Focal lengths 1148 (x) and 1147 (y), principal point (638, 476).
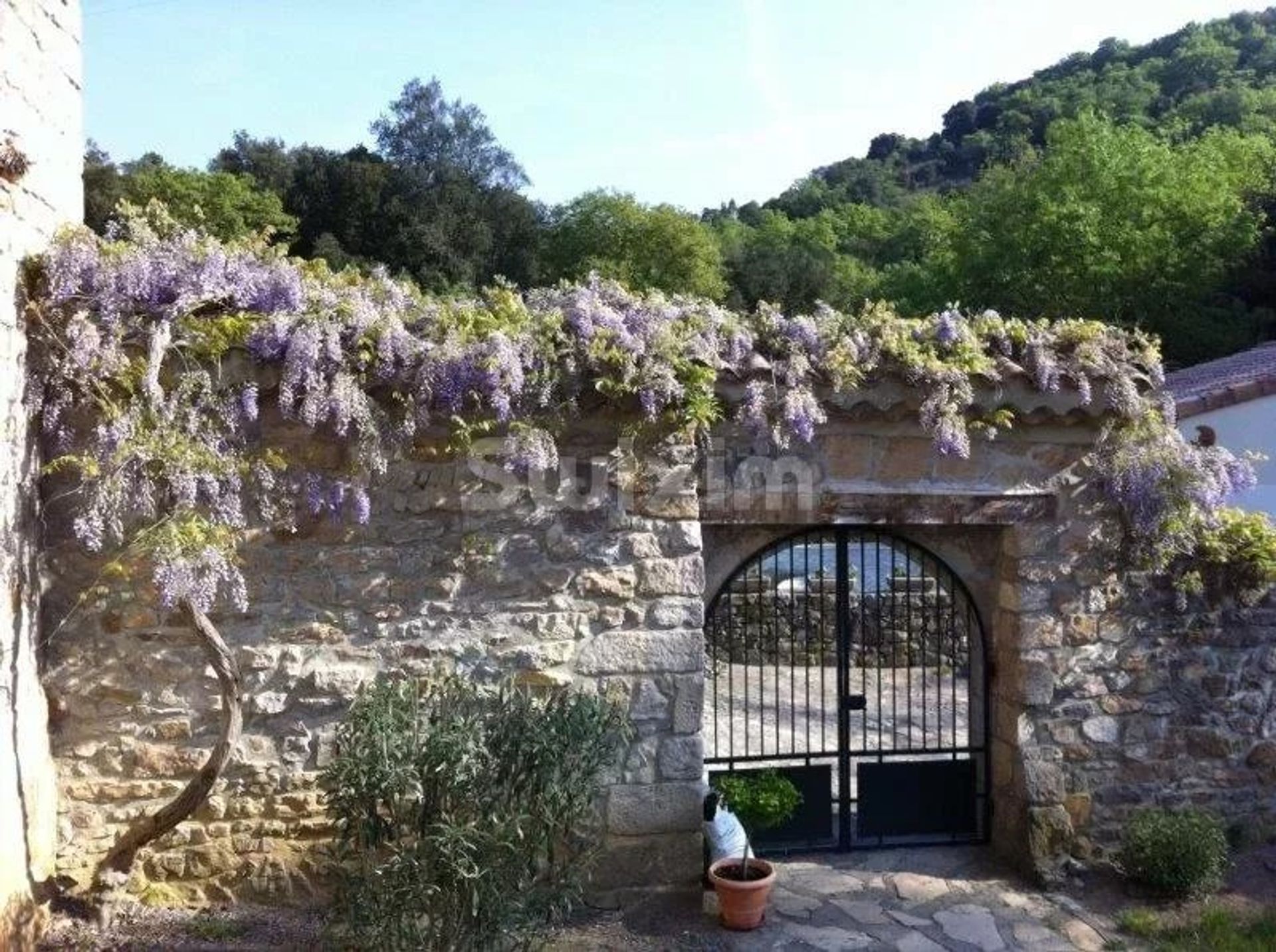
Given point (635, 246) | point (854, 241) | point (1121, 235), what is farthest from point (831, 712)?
point (854, 241)

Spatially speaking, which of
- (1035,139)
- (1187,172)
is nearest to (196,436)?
(1187,172)

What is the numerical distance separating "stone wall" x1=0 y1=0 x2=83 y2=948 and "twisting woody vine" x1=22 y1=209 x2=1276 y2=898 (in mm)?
140

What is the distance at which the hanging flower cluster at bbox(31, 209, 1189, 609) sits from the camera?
14.2 feet

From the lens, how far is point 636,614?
195 inches

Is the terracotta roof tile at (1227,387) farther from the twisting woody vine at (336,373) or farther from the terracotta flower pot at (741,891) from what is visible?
the terracotta flower pot at (741,891)

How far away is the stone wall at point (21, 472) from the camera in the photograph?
4.06 metres

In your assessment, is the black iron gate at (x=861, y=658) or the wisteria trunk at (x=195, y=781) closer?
the wisteria trunk at (x=195, y=781)

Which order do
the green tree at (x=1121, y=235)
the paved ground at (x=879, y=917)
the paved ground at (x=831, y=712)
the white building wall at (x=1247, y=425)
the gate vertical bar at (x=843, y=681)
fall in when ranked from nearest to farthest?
the paved ground at (x=879, y=917) → the gate vertical bar at (x=843, y=681) → the paved ground at (x=831, y=712) → the white building wall at (x=1247, y=425) → the green tree at (x=1121, y=235)

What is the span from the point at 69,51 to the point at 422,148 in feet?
80.7

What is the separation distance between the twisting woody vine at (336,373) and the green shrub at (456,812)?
2.14 feet

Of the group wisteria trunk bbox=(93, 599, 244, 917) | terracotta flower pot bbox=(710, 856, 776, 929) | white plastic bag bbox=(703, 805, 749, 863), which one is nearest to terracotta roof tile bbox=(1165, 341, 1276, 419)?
white plastic bag bbox=(703, 805, 749, 863)

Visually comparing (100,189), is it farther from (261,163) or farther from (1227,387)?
(1227,387)

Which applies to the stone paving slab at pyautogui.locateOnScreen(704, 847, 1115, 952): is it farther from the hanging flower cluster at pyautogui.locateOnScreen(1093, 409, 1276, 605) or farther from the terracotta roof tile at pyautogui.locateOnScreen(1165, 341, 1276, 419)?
the terracotta roof tile at pyautogui.locateOnScreen(1165, 341, 1276, 419)

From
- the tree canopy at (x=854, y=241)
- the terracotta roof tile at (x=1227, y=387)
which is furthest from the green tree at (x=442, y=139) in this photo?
the terracotta roof tile at (x=1227, y=387)
